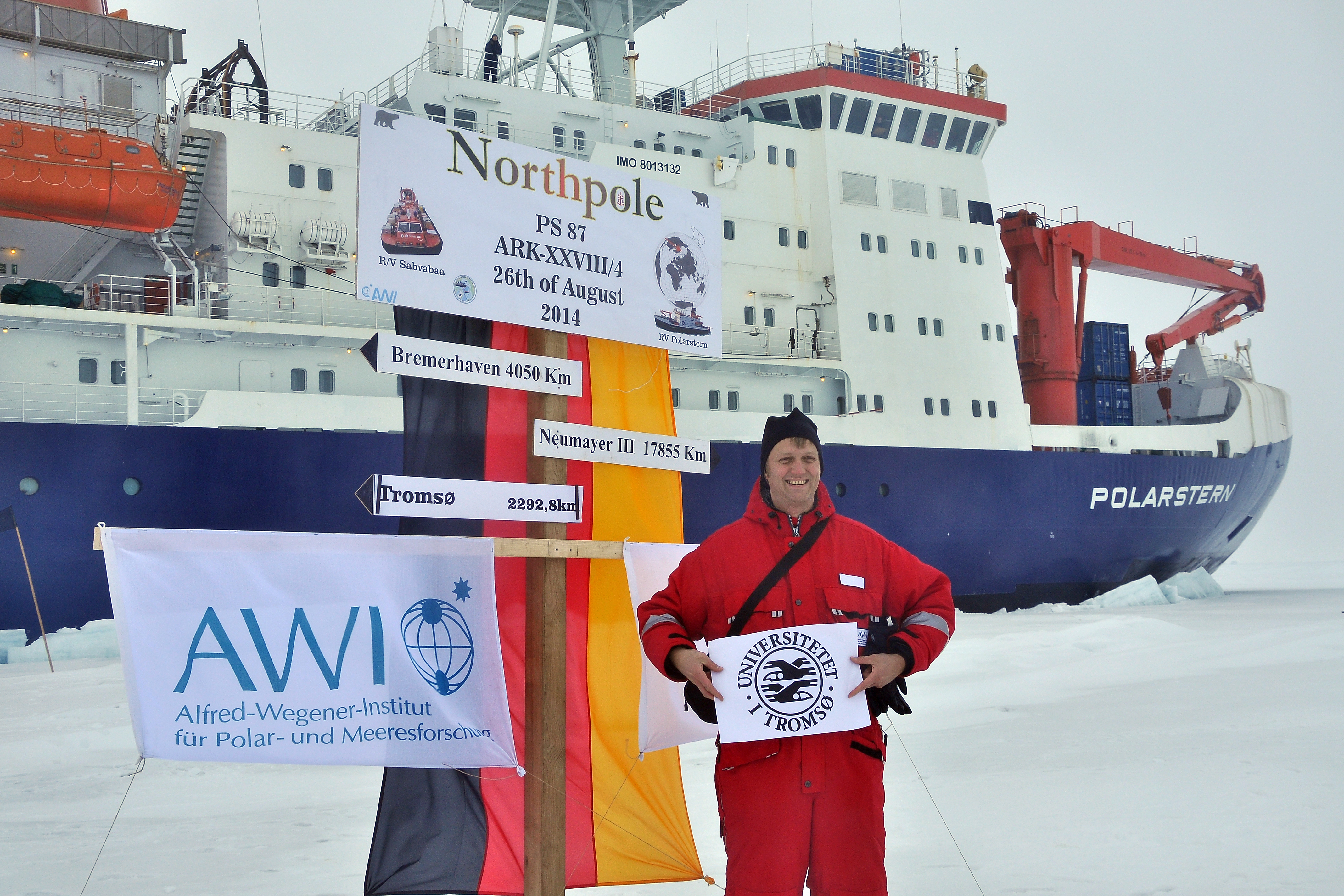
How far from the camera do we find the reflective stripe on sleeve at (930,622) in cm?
259

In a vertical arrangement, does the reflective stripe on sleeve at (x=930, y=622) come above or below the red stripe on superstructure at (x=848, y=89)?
below

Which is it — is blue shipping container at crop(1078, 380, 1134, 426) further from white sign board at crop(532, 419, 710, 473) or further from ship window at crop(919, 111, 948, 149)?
white sign board at crop(532, 419, 710, 473)

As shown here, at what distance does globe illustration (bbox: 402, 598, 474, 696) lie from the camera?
9.60 feet

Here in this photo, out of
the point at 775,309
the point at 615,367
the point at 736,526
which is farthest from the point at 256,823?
the point at 775,309

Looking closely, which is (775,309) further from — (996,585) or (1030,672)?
(1030,672)

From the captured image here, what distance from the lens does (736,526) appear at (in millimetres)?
2678

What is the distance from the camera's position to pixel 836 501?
42.1ft

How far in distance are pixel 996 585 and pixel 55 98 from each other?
12851mm

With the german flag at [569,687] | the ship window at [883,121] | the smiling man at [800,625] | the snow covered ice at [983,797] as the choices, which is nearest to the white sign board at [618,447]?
the german flag at [569,687]

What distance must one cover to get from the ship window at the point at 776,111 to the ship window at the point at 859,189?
115 cm

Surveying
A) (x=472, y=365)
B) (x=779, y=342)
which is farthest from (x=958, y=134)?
(x=472, y=365)

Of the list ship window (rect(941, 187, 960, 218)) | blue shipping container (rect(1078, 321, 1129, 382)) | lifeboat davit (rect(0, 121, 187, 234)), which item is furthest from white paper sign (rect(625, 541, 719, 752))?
blue shipping container (rect(1078, 321, 1129, 382))

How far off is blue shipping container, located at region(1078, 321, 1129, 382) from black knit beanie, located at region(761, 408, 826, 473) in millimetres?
17232

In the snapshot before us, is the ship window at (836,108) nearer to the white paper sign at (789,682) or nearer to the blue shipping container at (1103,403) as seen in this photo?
the blue shipping container at (1103,403)
